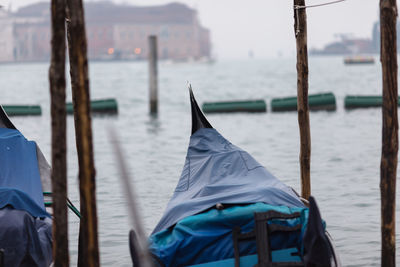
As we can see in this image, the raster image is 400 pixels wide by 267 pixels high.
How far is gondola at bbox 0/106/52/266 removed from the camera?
14.4 feet

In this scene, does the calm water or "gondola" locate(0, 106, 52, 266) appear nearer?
"gondola" locate(0, 106, 52, 266)

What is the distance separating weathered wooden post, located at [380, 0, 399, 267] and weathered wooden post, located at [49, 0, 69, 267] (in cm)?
183

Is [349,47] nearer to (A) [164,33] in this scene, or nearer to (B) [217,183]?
(A) [164,33]

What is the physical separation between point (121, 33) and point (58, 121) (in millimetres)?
94376

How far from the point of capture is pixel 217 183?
5148 millimetres

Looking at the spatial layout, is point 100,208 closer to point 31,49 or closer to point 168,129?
point 168,129

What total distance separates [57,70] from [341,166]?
8.17m

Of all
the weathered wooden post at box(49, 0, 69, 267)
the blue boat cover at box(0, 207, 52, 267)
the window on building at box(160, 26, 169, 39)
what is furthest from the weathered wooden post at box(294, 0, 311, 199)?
the window on building at box(160, 26, 169, 39)

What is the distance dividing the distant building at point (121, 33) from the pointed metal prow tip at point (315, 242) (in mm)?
89368

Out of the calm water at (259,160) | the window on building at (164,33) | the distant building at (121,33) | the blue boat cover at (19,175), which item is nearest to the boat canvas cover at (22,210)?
the blue boat cover at (19,175)

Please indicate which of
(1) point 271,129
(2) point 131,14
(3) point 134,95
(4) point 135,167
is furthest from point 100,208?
(2) point 131,14

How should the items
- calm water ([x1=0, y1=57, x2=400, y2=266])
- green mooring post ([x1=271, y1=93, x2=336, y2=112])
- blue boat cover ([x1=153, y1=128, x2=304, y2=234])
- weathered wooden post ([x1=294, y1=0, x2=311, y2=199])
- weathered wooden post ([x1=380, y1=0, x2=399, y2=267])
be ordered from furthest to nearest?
green mooring post ([x1=271, y1=93, x2=336, y2=112]) → calm water ([x1=0, y1=57, x2=400, y2=266]) → weathered wooden post ([x1=294, y1=0, x2=311, y2=199]) → blue boat cover ([x1=153, y1=128, x2=304, y2=234]) → weathered wooden post ([x1=380, y1=0, x2=399, y2=267])

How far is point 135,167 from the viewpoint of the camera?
12.1 m

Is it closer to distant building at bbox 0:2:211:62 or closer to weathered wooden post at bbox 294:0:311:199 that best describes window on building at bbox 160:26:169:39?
distant building at bbox 0:2:211:62
